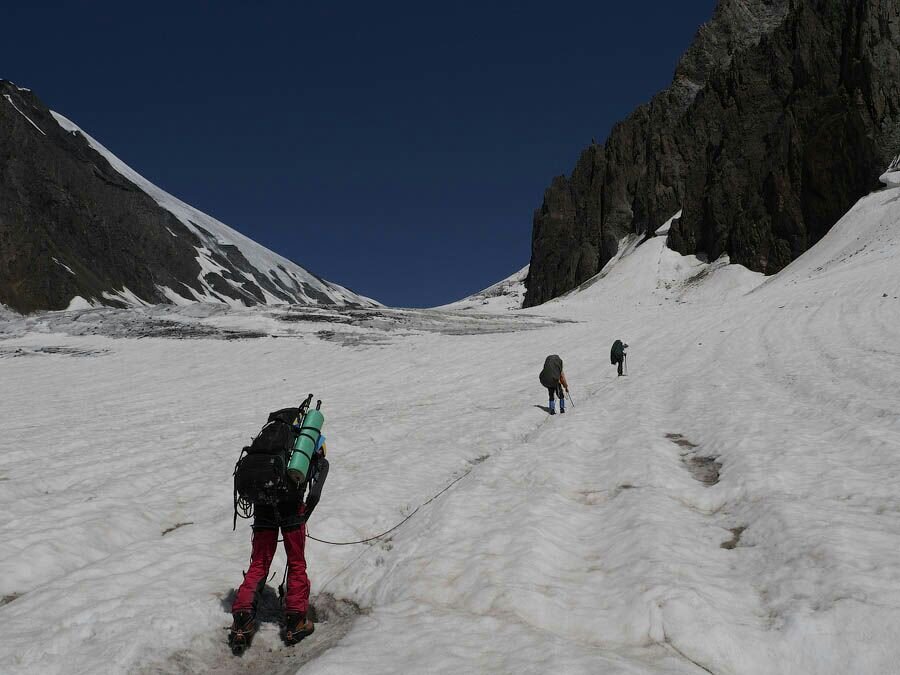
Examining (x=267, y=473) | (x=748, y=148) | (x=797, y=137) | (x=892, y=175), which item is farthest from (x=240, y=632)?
(x=748, y=148)

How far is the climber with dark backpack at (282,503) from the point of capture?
4.59 m

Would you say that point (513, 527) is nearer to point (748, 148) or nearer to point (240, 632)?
point (240, 632)

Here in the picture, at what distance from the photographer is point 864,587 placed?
4082 mm

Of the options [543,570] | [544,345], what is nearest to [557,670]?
[543,570]

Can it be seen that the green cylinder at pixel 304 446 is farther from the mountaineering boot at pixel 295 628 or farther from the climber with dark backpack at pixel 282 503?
the mountaineering boot at pixel 295 628

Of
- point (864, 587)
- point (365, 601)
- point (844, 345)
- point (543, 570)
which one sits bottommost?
point (365, 601)

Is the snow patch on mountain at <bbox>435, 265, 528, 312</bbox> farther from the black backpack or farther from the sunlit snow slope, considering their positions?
the black backpack

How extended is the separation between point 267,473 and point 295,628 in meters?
1.30

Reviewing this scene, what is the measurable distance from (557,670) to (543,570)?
166 cm

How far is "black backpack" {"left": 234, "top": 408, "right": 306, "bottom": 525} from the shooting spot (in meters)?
4.70

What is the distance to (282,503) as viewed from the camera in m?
4.85

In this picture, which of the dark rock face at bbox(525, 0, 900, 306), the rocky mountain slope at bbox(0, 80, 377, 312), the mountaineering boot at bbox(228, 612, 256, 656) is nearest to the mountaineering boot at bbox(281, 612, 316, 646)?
the mountaineering boot at bbox(228, 612, 256, 656)

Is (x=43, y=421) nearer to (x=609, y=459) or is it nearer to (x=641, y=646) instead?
(x=609, y=459)

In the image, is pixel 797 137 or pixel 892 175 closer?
pixel 892 175
